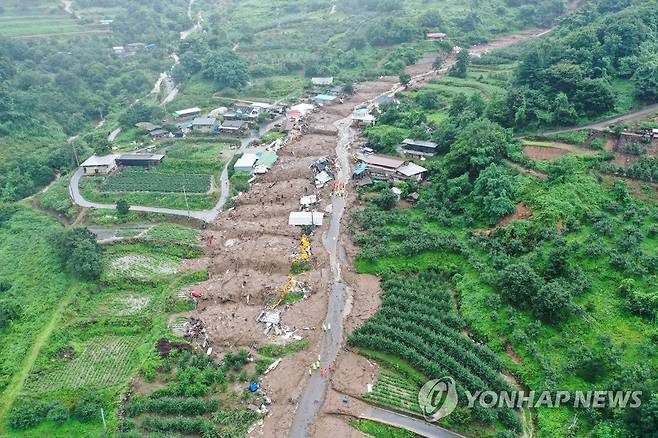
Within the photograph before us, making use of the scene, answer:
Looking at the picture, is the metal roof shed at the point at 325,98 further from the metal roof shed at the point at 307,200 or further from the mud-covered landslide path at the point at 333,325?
the metal roof shed at the point at 307,200

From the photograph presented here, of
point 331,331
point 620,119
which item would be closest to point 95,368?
point 331,331

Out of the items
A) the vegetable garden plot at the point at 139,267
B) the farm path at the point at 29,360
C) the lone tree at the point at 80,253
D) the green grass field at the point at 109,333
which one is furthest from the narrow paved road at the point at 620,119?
the farm path at the point at 29,360

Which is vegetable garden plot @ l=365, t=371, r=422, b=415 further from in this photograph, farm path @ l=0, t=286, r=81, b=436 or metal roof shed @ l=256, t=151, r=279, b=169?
metal roof shed @ l=256, t=151, r=279, b=169

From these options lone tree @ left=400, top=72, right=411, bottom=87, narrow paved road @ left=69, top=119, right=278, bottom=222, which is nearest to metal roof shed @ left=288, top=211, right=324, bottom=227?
narrow paved road @ left=69, top=119, right=278, bottom=222

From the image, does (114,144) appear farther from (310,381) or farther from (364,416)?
(364,416)

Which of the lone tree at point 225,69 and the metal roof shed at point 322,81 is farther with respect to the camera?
the lone tree at point 225,69

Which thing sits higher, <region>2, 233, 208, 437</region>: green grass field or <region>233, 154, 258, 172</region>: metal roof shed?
<region>233, 154, 258, 172</region>: metal roof shed

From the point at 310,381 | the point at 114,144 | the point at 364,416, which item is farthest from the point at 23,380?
the point at 114,144
